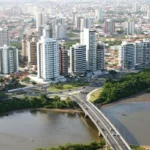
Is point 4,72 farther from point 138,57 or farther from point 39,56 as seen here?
point 138,57

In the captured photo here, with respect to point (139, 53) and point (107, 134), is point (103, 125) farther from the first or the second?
point (139, 53)

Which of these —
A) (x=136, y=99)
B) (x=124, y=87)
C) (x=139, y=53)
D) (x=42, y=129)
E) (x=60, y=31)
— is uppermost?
(x=60, y=31)

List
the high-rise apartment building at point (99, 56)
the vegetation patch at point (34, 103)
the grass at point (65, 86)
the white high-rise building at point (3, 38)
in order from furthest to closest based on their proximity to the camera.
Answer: the white high-rise building at point (3, 38), the high-rise apartment building at point (99, 56), the grass at point (65, 86), the vegetation patch at point (34, 103)

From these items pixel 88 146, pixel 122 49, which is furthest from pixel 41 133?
pixel 122 49

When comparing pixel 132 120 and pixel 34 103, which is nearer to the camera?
pixel 132 120

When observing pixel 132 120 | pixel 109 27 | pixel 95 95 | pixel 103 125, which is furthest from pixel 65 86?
pixel 109 27

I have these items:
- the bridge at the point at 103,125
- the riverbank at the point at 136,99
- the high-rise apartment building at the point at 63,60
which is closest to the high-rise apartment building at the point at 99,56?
the high-rise apartment building at the point at 63,60

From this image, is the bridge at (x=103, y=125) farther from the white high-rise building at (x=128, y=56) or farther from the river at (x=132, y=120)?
the white high-rise building at (x=128, y=56)
